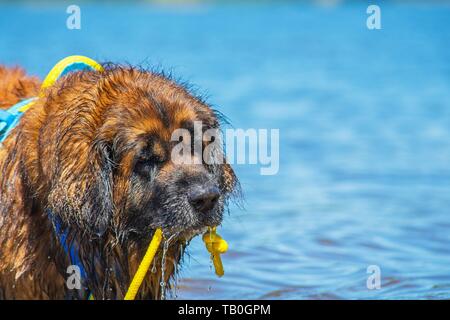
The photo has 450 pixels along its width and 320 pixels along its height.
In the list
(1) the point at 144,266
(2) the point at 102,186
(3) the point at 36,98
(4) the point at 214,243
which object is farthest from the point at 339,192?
(2) the point at 102,186

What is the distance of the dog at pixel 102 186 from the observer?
463 centimetres

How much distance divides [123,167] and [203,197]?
0.53 metres

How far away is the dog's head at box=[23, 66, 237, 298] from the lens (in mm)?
4609

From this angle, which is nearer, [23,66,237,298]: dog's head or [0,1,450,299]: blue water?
[23,66,237,298]: dog's head

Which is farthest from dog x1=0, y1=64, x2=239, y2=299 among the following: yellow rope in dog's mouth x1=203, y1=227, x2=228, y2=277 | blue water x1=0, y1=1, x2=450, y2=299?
blue water x1=0, y1=1, x2=450, y2=299

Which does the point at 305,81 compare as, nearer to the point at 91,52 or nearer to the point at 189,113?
the point at 91,52

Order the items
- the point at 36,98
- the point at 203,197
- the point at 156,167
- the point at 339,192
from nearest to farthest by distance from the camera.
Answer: the point at 203,197
the point at 156,167
the point at 36,98
the point at 339,192

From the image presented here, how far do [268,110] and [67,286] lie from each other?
15.1 meters

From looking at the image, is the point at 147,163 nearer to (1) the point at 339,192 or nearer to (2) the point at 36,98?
(2) the point at 36,98

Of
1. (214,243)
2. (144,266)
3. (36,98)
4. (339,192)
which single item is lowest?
(144,266)

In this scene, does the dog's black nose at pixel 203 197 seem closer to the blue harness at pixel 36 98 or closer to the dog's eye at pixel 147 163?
the dog's eye at pixel 147 163

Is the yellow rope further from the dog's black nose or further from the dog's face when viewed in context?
the dog's black nose

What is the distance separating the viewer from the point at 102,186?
4.66 meters

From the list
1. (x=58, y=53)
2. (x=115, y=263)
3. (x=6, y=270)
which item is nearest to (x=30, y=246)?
(x=6, y=270)
